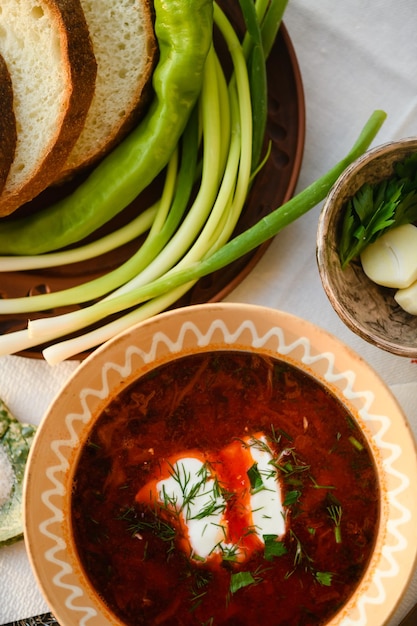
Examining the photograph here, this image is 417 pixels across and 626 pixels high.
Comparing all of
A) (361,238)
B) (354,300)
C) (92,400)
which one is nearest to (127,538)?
(92,400)

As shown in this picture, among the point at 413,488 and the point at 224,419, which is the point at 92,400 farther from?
the point at 413,488

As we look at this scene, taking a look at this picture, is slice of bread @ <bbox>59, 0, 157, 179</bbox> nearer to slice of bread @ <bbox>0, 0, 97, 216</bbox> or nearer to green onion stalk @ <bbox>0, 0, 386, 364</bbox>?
slice of bread @ <bbox>0, 0, 97, 216</bbox>

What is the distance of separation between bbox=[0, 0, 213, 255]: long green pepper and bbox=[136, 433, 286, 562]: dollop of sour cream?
709mm

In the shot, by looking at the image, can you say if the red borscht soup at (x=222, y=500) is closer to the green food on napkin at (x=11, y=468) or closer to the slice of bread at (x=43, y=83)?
the green food on napkin at (x=11, y=468)

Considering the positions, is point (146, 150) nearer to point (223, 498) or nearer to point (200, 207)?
point (200, 207)

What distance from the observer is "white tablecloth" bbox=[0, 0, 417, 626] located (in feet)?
7.07

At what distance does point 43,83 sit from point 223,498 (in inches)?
48.2

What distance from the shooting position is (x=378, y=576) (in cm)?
189

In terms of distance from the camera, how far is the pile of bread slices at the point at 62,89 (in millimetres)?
1934

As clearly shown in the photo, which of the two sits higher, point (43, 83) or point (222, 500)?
point (43, 83)

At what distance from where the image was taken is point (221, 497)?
1938 mm

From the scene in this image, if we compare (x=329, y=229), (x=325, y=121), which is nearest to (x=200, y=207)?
(x=329, y=229)

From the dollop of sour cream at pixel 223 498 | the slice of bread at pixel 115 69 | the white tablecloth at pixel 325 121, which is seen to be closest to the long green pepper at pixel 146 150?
the slice of bread at pixel 115 69

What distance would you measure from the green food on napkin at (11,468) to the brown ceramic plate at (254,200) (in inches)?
9.3
